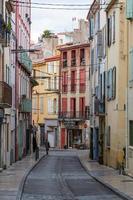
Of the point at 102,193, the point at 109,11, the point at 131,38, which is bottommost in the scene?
the point at 102,193

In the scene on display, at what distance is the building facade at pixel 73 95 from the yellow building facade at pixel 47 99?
5.36ft

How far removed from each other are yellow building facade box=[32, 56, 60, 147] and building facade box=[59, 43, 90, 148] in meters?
1.63

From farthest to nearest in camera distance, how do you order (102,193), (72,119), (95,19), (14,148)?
(72,119) < (95,19) < (14,148) < (102,193)

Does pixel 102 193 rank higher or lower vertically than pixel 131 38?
lower

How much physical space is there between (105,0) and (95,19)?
8.73 m

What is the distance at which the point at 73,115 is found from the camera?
93.8 metres

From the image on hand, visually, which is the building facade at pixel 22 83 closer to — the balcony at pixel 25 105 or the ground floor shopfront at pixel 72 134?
the balcony at pixel 25 105

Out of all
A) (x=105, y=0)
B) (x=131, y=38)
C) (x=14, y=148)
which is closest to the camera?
(x=131, y=38)

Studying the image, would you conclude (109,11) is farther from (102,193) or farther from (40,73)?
(40,73)

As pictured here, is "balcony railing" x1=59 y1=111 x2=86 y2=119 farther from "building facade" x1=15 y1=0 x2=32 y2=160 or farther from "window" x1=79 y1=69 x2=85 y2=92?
"building facade" x1=15 y1=0 x2=32 y2=160

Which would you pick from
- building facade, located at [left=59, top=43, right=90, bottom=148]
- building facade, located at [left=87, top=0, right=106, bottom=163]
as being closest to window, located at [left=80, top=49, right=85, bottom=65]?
building facade, located at [left=59, top=43, right=90, bottom=148]

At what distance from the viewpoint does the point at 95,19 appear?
177 feet

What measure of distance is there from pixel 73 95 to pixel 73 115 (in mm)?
2817

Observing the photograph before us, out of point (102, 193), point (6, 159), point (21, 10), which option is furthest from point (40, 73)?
point (102, 193)
